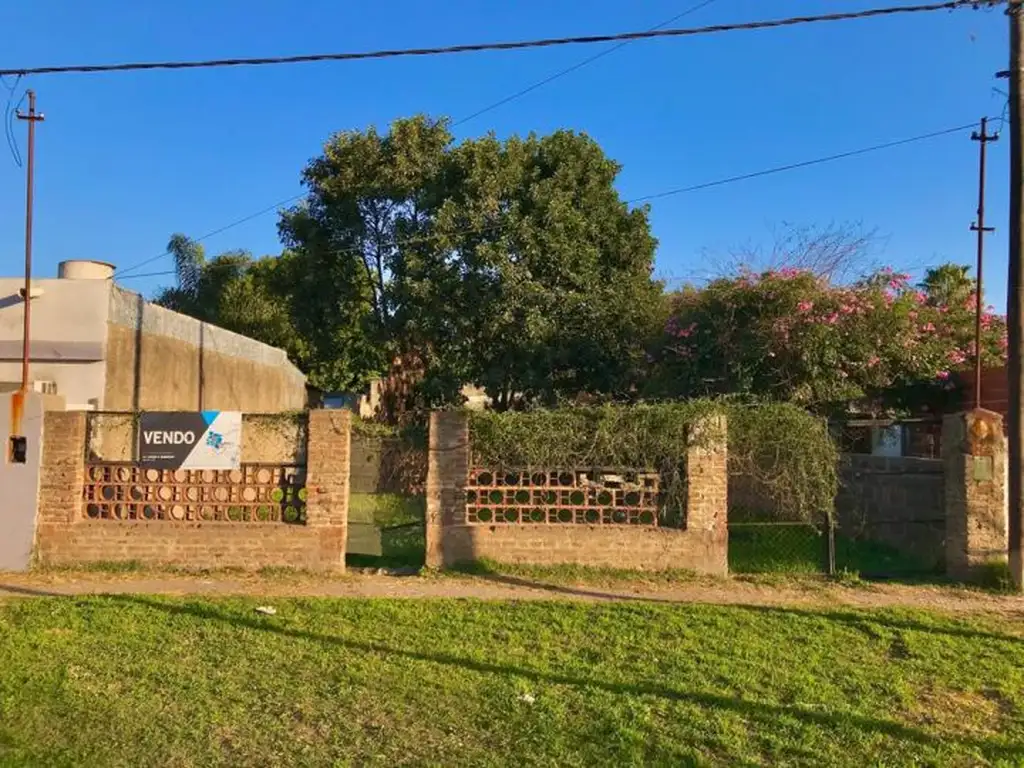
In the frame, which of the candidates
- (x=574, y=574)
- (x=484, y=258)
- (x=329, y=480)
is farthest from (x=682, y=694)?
(x=484, y=258)

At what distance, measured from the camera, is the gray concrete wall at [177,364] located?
50.6 feet

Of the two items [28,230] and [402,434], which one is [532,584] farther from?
[28,230]

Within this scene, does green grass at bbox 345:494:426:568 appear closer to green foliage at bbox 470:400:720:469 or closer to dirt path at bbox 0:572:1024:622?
dirt path at bbox 0:572:1024:622

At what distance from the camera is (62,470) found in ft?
30.1

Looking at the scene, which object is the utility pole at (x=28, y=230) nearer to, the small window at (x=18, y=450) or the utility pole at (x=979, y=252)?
the small window at (x=18, y=450)

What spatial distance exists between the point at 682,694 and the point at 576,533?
394 cm

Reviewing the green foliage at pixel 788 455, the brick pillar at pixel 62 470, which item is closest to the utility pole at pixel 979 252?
the green foliage at pixel 788 455

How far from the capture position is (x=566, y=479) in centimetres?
935

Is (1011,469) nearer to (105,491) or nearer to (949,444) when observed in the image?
(949,444)

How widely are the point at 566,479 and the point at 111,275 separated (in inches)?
472

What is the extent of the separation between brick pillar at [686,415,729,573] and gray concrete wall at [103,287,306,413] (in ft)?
30.8

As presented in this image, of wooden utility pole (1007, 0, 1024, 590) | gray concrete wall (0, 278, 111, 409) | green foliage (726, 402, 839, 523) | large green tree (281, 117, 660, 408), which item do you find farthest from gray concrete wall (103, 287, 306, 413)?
wooden utility pole (1007, 0, 1024, 590)

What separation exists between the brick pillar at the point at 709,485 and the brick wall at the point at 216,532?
376cm

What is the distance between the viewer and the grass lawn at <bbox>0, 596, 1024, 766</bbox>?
174 inches
